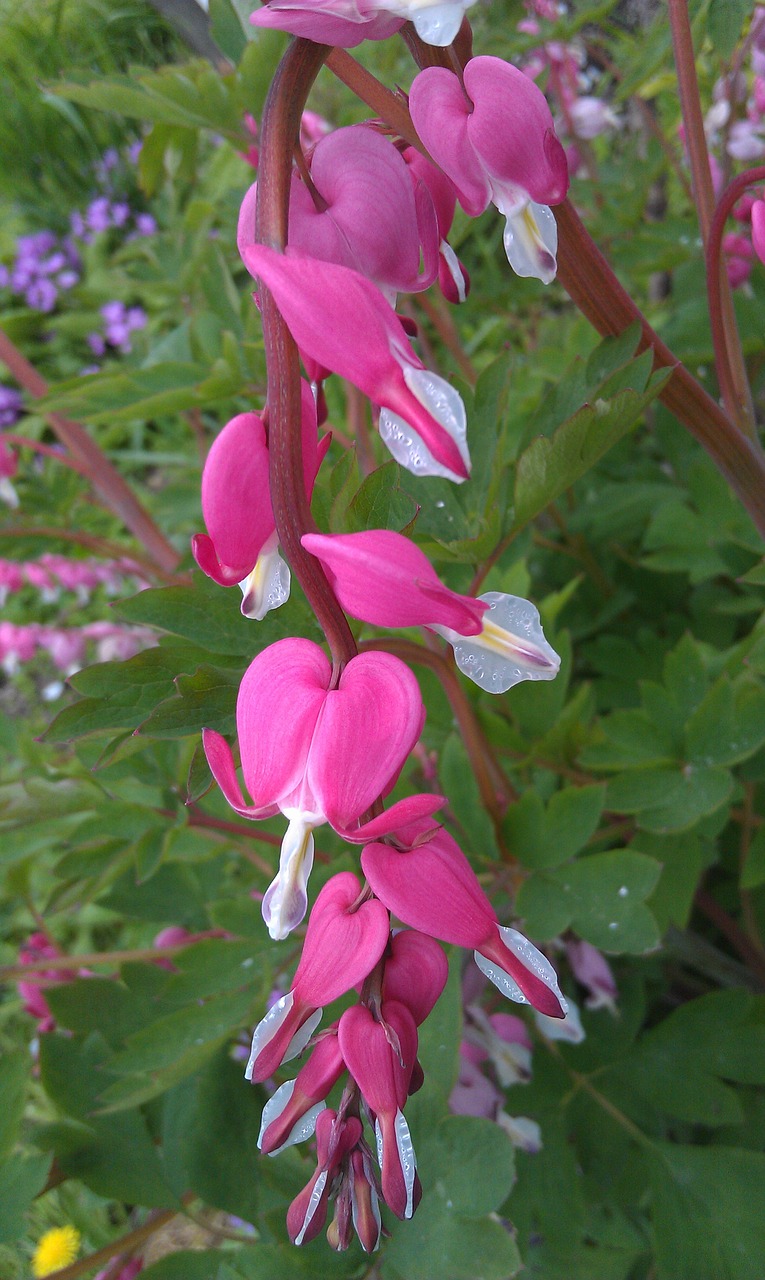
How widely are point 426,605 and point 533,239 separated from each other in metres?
0.20

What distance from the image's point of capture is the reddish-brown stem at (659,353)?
1.70ft

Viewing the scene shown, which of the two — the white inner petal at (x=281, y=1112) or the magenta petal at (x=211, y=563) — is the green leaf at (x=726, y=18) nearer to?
the magenta petal at (x=211, y=563)

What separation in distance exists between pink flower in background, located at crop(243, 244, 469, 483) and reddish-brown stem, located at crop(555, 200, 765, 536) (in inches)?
8.4

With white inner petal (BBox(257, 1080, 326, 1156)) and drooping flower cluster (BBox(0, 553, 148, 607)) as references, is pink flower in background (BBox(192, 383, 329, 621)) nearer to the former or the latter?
white inner petal (BBox(257, 1080, 326, 1156))

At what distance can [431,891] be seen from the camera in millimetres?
369

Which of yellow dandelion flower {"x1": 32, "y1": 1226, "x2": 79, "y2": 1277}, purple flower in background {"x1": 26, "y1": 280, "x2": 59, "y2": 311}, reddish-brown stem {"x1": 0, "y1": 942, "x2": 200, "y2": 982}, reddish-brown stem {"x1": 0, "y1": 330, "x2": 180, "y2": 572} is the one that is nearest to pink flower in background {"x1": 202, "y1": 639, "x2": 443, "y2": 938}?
reddish-brown stem {"x1": 0, "y1": 942, "x2": 200, "y2": 982}

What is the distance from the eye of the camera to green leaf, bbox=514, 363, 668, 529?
54cm

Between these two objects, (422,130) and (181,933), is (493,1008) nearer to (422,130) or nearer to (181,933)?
(181,933)

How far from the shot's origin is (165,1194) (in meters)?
0.85

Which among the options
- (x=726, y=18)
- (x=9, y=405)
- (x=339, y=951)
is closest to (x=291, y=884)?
(x=339, y=951)

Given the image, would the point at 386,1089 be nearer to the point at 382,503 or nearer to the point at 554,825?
the point at 382,503

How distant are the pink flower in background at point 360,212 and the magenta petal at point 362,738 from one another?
0.18 meters

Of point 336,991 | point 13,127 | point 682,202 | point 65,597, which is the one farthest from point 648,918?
point 13,127

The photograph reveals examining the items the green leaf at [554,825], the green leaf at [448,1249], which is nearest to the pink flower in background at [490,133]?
the green leaf at [554,825]
